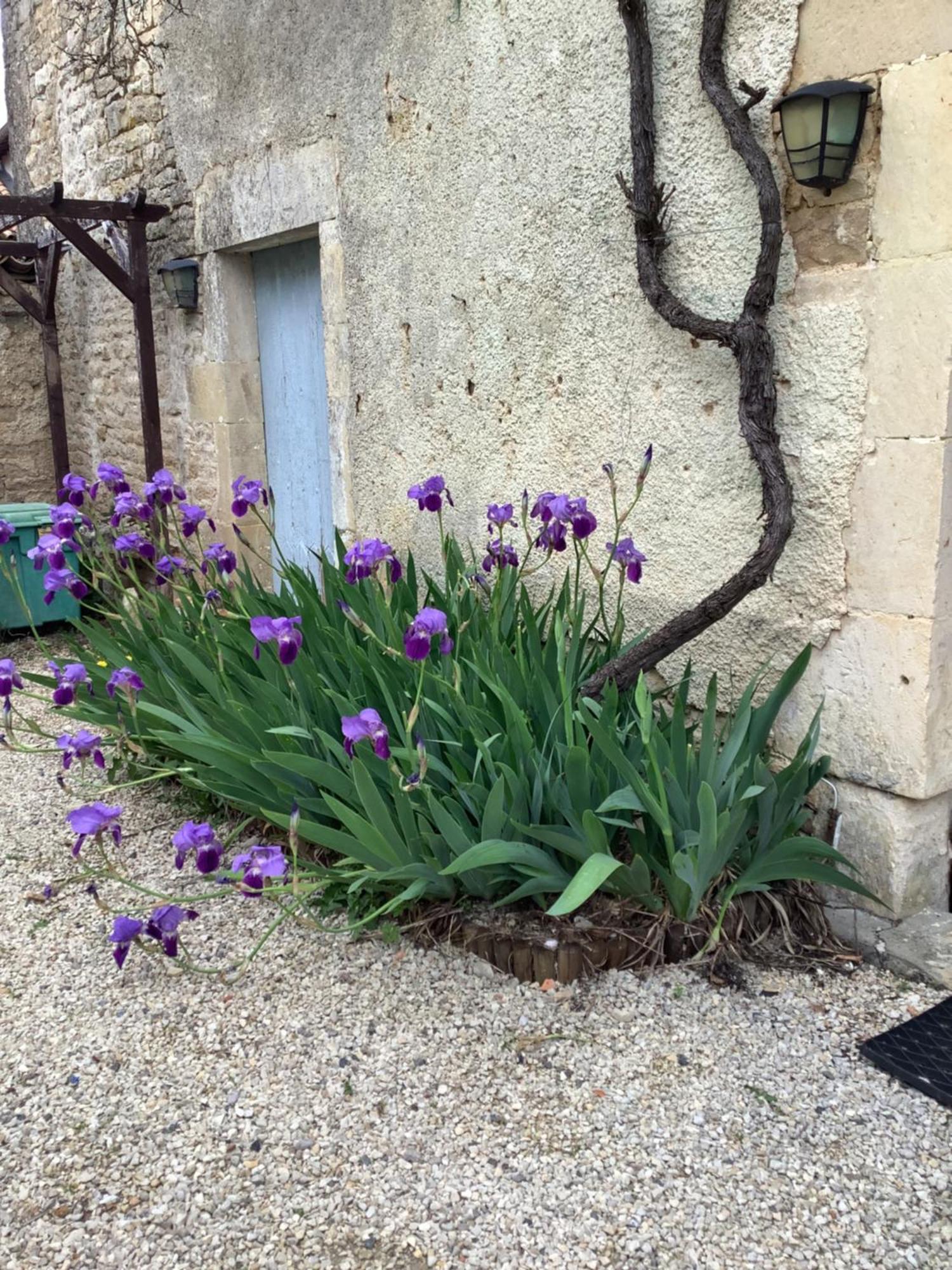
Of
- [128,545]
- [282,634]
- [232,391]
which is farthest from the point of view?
[232,391]

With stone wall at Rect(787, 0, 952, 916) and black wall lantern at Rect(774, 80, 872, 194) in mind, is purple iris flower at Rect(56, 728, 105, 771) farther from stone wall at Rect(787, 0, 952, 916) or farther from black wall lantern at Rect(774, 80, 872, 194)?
black wall lantern at Rect(774, 80, 872, 194)

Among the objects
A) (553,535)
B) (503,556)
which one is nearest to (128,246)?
(503,556)

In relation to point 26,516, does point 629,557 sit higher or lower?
higher

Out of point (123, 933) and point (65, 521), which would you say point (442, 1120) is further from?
point (65, 521)

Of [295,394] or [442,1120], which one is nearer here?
[442,1120]

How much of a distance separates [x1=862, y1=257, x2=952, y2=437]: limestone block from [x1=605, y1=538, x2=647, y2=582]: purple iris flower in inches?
25.3

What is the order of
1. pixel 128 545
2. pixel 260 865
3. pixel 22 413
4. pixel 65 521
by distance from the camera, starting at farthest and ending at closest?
pixel 22 413 < pixel 128 545 < pixel 65 521 < pixel 260 865

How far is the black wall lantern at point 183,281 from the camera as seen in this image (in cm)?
548

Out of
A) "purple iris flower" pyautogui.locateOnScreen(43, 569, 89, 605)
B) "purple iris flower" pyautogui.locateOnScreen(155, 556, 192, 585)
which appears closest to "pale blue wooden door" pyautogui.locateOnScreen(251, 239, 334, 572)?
"purple iris flower" pyautogui.locateOnScreen(155, 556, 192, 585)

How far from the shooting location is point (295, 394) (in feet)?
17.3

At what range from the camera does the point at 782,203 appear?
2.67 metres

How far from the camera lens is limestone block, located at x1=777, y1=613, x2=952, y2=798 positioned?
2.54 meters

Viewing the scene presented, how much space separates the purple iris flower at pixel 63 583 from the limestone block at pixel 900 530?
2237mm

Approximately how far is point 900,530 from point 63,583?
2412 mm
